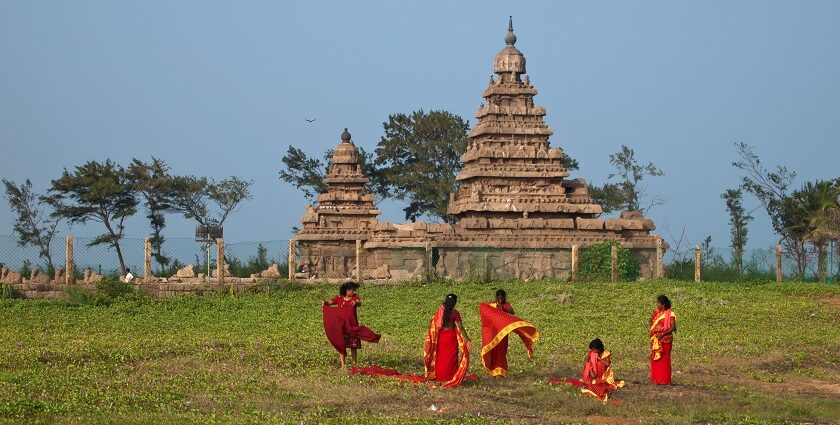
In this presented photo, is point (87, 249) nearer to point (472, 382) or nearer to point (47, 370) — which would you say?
point (47, 370)

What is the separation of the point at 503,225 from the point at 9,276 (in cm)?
1543

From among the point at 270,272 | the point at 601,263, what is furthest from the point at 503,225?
the point at 270,272

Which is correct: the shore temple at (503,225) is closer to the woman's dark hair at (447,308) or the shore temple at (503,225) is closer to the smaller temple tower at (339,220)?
the smaller temple tower at (339,220)

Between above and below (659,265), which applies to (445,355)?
below

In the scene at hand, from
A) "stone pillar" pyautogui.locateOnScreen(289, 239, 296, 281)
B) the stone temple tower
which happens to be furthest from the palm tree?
"stone pillar" pyautogui.locateOnScreen(289, 239, 296, 281)

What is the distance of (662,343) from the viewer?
60.1 feet

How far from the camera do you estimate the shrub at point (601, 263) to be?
38.1 m

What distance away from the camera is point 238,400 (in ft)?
52.4

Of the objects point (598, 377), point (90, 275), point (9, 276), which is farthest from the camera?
point (90, 275)

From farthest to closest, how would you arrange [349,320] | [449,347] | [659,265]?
[659,265] < [349,320] < [449,347]

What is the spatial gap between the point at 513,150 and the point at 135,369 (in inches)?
1123

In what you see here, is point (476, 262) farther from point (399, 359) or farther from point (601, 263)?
point (399, 359)

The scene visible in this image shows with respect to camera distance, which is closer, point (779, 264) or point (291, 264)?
point (291, 264)

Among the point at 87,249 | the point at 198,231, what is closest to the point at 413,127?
the point at 198,231
